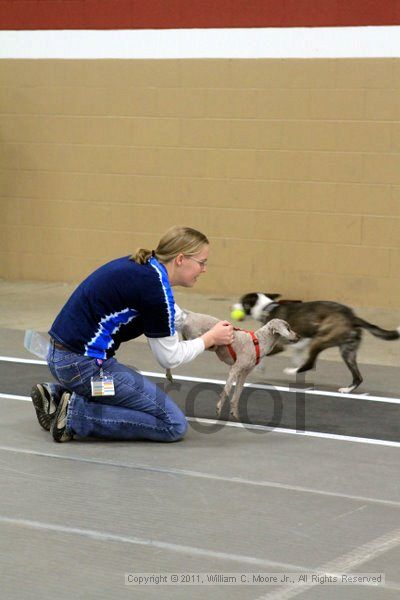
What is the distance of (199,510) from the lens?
18.3ft

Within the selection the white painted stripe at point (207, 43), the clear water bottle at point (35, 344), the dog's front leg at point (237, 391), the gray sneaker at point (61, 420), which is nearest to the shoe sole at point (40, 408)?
the gray sneaker at point (61, 420)

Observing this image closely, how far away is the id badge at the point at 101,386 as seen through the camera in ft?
21.6

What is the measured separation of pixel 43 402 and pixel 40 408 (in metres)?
0.06

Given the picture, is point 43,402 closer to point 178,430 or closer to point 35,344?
point 35,344

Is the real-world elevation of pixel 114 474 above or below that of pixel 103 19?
below

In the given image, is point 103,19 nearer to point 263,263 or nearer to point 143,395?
point 263,263

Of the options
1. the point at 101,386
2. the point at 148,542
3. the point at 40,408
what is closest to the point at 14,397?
the point at 40,408

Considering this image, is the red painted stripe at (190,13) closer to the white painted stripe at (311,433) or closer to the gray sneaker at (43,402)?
the white painted stripe at (311,433)

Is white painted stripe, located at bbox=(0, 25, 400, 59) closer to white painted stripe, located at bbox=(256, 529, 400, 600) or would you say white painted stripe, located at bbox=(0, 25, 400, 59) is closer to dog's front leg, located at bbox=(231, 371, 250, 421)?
dog's front leg, located at bbox=(231, 371, 250, 421)

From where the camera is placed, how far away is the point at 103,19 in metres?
12.6

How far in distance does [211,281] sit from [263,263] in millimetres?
665

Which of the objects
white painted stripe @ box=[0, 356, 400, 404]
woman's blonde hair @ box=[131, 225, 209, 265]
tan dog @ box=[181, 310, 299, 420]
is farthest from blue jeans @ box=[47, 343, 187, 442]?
white painted stripe @ box=[0, 356, 400, 404]

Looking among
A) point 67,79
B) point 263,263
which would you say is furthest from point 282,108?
point 67,79

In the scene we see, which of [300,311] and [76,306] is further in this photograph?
[300,311]
